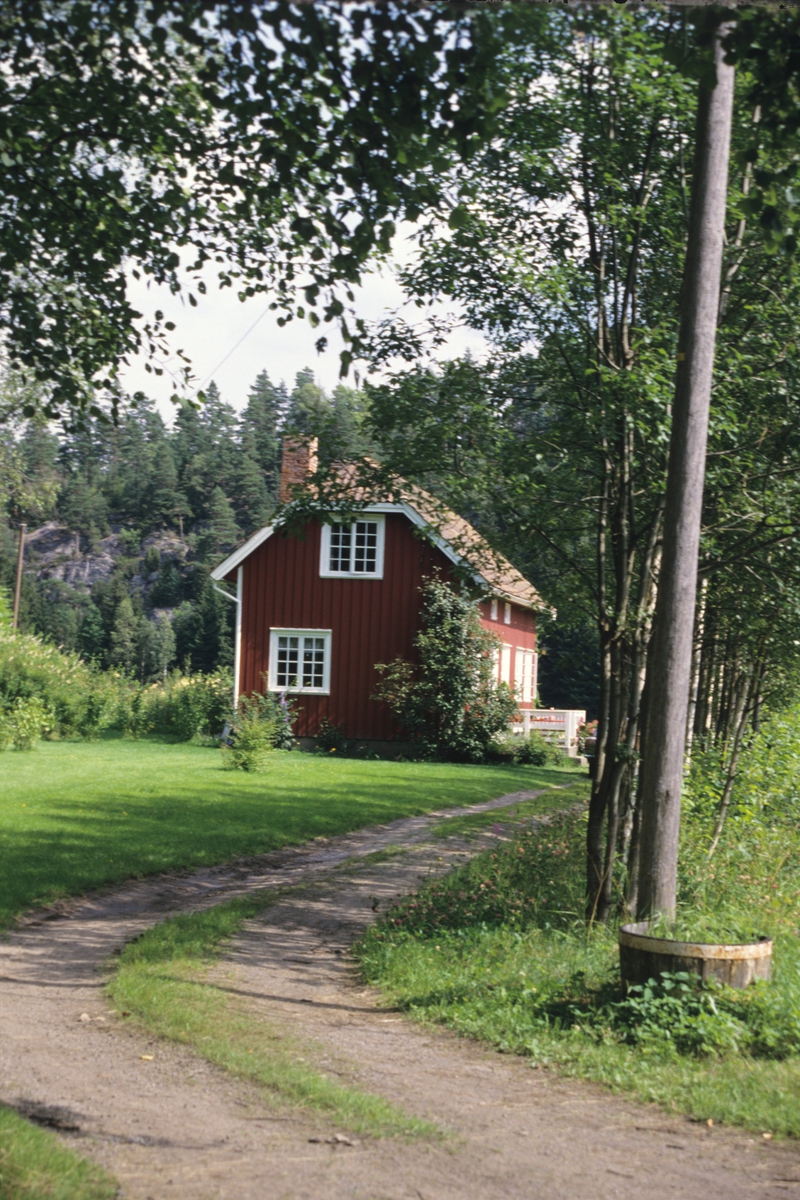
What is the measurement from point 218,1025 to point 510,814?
1097 centimetres

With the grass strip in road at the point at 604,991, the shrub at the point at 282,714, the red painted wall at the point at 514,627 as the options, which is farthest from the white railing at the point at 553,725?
the grass strip in road at the point at 604,991

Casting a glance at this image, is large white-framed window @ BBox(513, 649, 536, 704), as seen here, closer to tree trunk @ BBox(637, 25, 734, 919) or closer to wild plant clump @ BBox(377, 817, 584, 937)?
wild plant clump @ BBox(377, 817, 584, 937)

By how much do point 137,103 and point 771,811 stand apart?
878 centimetres

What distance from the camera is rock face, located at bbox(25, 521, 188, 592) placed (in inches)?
4033

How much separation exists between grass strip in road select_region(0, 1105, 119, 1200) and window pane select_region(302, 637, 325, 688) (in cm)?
2405

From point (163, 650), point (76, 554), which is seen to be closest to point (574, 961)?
point (163, 650)

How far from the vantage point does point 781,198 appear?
4871 mm

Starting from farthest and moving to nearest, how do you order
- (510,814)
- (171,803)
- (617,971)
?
(510,814), (171,803), (617,971)

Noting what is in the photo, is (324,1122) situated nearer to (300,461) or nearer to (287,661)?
(300,461)

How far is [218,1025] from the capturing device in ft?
19.2

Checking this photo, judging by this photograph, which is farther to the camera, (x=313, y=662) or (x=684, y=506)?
(x=313, y=662)

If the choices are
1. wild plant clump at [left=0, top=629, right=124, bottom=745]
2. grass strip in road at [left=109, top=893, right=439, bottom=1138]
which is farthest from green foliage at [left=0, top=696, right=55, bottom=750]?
grass strip in road at [left=109, top=893, right=439, bottom=1138]

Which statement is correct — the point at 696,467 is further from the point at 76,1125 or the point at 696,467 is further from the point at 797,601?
the point at 76,1125

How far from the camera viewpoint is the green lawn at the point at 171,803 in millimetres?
10476
